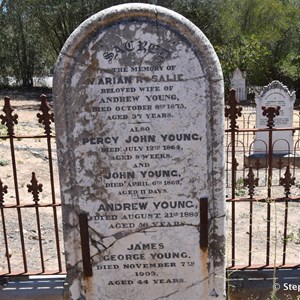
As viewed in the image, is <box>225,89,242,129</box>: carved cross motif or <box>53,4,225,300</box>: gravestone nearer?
<box>53,4,225,300</box>: gravestone

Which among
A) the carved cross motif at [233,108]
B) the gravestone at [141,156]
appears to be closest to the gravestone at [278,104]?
the carved cross motif at [233,108]

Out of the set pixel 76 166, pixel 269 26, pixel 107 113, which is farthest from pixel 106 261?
pixel 269 26

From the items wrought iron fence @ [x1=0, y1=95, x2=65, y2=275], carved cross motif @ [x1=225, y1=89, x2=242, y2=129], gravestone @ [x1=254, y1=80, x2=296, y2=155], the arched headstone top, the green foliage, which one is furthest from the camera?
the green foliage

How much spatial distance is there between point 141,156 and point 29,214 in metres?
4.07

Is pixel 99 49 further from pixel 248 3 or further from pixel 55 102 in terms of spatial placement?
pixel 248 3

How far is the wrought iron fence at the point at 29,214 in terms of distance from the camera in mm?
3510

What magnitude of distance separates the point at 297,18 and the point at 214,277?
1097 inches

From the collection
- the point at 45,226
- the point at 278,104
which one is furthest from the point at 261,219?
the point at 278,104

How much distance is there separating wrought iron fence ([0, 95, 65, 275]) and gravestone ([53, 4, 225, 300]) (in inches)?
23.8

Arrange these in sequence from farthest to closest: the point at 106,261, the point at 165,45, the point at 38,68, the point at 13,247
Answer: the point at 38,68 < the point at 13,247 < the point at 106,261 < the point at 165,45

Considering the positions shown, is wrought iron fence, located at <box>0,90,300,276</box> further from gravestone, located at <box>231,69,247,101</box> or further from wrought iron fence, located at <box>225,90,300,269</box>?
gravestone, located at <box>231,69,247,101</box>

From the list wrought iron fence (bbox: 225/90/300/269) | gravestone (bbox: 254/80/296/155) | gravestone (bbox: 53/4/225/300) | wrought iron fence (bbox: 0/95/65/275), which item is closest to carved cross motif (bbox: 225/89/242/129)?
wrought iron fence (bbox: 225/90/300/269)

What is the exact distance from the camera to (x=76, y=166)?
293 cm

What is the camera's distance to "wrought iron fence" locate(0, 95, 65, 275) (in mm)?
3510
